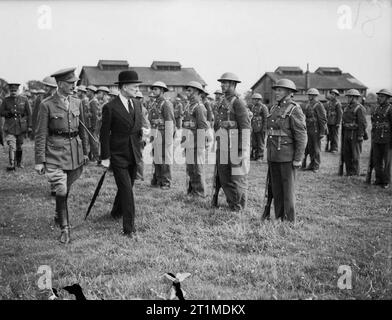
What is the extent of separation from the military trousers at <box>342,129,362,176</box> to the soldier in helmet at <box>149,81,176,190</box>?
5064 mm

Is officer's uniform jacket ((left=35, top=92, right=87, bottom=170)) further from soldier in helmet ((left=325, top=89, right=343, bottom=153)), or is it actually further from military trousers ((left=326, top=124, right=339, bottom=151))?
military trousers ((left=326, top=124, right=339, bottom=151))

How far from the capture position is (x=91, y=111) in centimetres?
1402

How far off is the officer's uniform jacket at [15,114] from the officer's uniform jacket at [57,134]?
619 cm

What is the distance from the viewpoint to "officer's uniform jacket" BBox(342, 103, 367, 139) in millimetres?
11219

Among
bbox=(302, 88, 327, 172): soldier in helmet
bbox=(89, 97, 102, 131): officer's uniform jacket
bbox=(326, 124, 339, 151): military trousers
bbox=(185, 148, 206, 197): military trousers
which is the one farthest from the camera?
bbox=(326, 124, 339, 151): military trousers

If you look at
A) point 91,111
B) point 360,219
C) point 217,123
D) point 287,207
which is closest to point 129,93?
point 217,123

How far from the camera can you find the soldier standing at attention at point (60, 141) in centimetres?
571

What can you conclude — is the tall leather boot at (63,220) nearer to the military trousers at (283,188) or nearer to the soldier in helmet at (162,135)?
the military trousers at (283,188)

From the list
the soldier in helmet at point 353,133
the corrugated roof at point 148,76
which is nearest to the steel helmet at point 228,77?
the soldier in helmet at point 353,133

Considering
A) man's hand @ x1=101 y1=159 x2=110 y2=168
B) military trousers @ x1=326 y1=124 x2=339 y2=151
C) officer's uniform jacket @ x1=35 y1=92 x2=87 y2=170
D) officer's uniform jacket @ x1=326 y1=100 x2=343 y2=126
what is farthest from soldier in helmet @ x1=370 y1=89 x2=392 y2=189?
officer's uniform jacket @ x1=35 y1=92 x2=87 y2=170

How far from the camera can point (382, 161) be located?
991 cm
